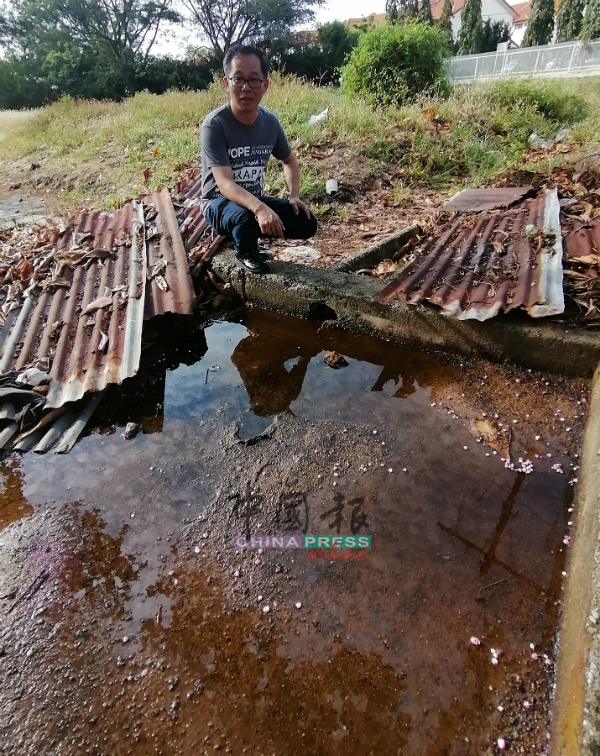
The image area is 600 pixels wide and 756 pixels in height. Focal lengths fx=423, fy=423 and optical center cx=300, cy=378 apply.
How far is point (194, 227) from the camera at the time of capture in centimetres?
405

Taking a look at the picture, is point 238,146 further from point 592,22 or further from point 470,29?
point 470,29

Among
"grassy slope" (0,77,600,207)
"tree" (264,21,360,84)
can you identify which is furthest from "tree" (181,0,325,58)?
"grassy slope" (0,77,600,207)

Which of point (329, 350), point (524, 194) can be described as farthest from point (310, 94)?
point (329, 350)

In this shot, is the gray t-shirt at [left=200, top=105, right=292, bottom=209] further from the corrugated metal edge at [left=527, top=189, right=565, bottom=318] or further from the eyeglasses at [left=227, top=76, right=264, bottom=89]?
the corrugated metal edge at [left=527, top=189, right=565, bottom=318]

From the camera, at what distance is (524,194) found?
427 cm

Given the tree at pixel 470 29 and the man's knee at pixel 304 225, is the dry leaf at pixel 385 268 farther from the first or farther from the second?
the tree at pixel 470 29

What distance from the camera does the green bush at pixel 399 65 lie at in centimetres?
841

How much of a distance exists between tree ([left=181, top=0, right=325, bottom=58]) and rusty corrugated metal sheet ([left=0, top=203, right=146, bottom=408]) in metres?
26.1

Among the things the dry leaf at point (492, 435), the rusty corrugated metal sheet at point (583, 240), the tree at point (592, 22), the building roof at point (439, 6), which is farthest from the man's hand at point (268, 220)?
the building roof at point (439, 6)

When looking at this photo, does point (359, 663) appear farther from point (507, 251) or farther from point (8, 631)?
point (507, 251)

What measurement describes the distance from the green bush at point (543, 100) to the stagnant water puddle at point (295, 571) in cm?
763

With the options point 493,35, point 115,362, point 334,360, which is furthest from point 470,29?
point 115,362

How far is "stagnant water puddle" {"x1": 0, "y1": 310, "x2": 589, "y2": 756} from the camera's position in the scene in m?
1.34

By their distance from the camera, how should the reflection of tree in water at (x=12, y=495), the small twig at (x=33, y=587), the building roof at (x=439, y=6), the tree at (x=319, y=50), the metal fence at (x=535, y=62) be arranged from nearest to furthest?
the small twig at (x=33, y=587)
the reflection of tree in water at (x=12, y=495)
the metal fence at (x=535, y=62)
the tree at (x=319, y=50)
the building roof at (x=439, y=6)
